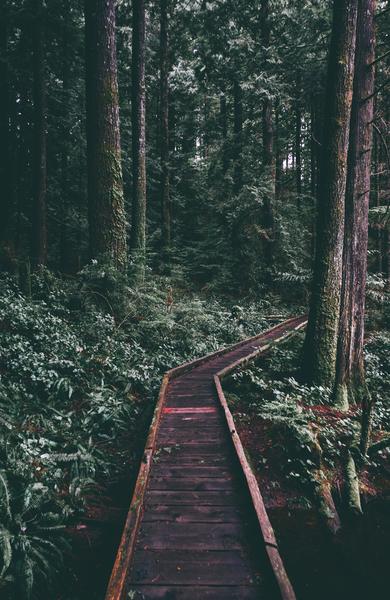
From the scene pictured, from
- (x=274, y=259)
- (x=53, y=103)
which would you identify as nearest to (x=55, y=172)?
(x=53, y=103)

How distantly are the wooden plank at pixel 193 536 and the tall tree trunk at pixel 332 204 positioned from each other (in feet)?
18.1

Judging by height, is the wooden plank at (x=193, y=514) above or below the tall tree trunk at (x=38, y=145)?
below

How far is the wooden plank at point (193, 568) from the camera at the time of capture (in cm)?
300

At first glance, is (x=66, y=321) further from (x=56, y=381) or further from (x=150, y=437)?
(x=150, y=437)

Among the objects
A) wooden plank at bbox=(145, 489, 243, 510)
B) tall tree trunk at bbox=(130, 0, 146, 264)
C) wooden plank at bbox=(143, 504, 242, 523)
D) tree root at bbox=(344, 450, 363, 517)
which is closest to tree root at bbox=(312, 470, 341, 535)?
tree root at bbox=(344, 450, 363, 517)

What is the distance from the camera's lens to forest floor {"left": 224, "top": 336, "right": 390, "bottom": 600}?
4312 millimetres

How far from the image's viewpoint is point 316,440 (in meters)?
6.20

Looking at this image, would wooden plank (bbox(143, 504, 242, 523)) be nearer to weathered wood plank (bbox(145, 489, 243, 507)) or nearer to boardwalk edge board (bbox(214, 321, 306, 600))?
weathered wood plank (bbox(145, 489, 243, 507))

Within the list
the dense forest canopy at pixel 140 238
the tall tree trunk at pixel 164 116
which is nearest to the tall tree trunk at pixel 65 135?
the dense forest canopy at pixel 140 238

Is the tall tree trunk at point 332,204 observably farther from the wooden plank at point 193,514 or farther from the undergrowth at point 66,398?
the wooden plank at point 193,514

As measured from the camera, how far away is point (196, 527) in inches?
143

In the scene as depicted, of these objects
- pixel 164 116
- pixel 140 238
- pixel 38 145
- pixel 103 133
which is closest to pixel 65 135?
pixel 38 145

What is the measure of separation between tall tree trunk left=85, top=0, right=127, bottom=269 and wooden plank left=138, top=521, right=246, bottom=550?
708 cm

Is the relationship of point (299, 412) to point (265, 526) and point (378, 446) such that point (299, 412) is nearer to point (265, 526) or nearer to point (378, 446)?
point (378, 446)
